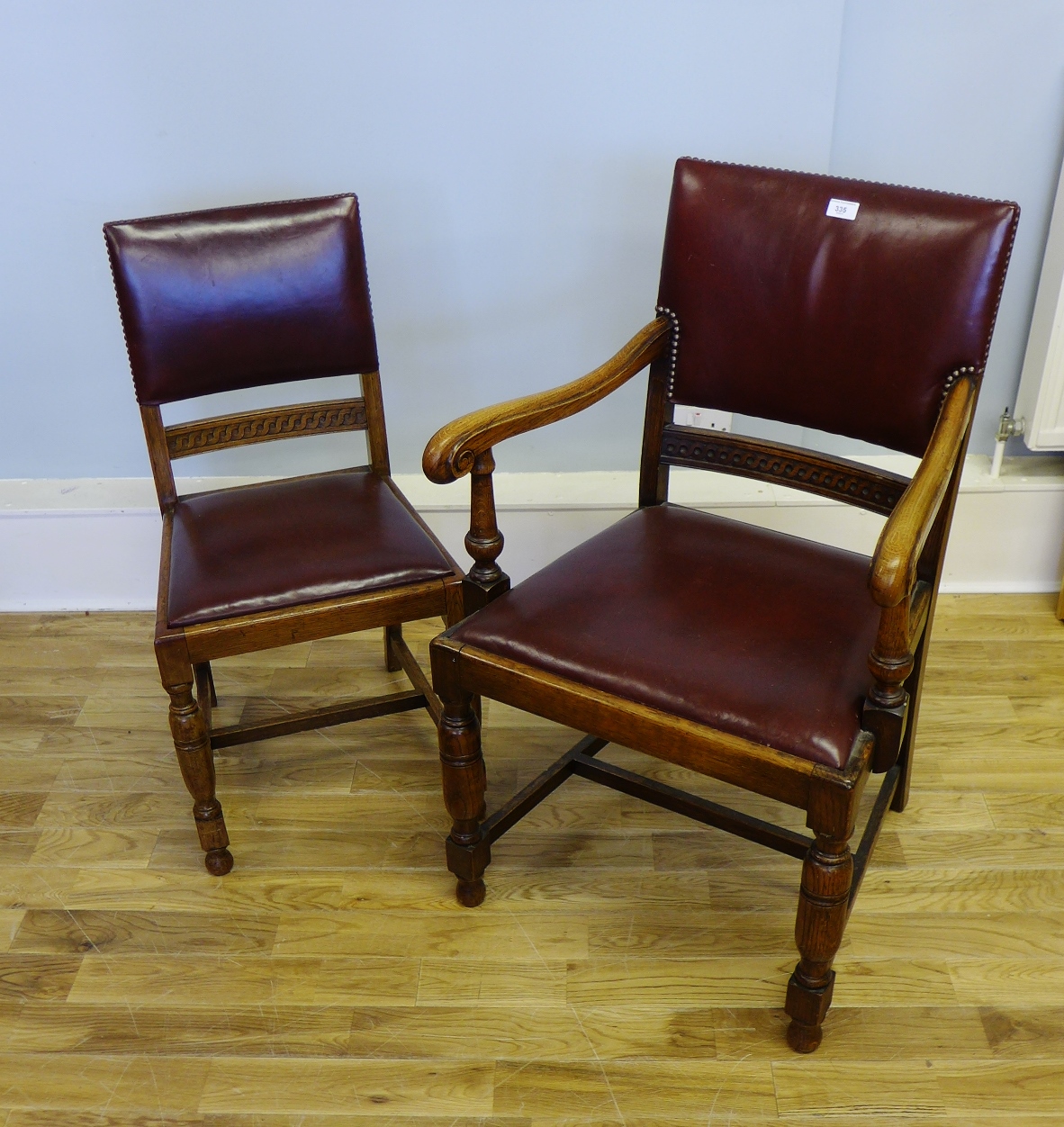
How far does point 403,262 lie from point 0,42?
0.79 m

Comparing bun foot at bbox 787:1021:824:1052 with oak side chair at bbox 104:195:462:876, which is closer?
bun foot at bbox 787:1021:824:1052

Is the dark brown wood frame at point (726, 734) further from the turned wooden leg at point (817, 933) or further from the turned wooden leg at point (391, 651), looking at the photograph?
the turned wooden leg at point (391, 651)

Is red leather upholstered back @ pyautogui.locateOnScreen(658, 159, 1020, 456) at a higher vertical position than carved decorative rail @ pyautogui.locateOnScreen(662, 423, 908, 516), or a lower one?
higher

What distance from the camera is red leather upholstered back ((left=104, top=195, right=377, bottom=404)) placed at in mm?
1723

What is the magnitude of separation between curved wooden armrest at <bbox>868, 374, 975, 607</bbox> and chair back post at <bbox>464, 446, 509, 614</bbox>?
516 mm

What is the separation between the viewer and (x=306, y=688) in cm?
219

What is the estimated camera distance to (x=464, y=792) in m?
1.59

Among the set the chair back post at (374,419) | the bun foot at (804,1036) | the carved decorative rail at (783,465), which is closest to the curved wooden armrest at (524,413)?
the carved decorative rail at (783,465)

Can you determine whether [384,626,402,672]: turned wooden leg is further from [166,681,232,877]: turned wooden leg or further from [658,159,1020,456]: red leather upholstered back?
[658,159,1020,456]: red leather upholstered back

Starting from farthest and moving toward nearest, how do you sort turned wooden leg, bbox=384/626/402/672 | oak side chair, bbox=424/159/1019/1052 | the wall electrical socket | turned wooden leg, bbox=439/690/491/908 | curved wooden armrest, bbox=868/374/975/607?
the wall electrical socket < turned wooden leg, bbox=384/626/402/672 < turned wooden leg, bbox=439/690/491/908 < oak side chair, bbox=424/159/1019/1052 < curved wooden armrest, bbox=868/374/975/607

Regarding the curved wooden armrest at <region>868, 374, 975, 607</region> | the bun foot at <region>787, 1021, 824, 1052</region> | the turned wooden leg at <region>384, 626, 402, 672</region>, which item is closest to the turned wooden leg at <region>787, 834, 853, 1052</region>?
the bun foot at <region>787, 1021, 824, 1052</region>

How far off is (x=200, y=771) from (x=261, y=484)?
0.49 metres

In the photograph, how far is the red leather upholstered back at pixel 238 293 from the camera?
1.72 m

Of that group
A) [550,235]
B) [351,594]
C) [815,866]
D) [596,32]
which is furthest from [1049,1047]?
[596,32]
